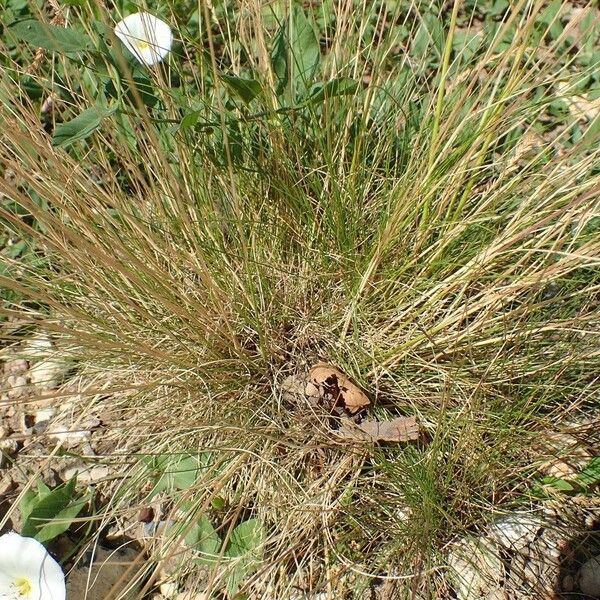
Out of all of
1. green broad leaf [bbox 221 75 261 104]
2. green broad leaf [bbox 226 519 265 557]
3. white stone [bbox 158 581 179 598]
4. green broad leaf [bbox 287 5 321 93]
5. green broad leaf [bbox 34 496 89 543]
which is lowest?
white stone [bbox 158 581 179 598]

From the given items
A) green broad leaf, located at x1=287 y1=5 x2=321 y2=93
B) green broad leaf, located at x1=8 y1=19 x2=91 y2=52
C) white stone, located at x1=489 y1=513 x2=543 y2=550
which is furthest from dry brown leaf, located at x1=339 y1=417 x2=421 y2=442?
green broad leaf, located at x1=8 y1=19 x2=91 y2=52

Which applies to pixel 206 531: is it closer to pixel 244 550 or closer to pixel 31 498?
pixel 244 550

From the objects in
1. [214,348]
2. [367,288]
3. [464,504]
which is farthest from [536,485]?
[214,348]

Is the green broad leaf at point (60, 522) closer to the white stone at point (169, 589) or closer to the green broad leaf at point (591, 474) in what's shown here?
the white stone at point (169, 589)

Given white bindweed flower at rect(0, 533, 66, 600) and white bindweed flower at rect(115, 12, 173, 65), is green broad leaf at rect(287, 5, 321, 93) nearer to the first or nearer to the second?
white bindweed flower at rect(115, 12, 173, 65)

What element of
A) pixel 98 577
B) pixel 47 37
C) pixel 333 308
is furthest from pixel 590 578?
pixel 47 37

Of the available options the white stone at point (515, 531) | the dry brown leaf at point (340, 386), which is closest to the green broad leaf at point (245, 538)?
the dry brown leaf at point (340, 386)
